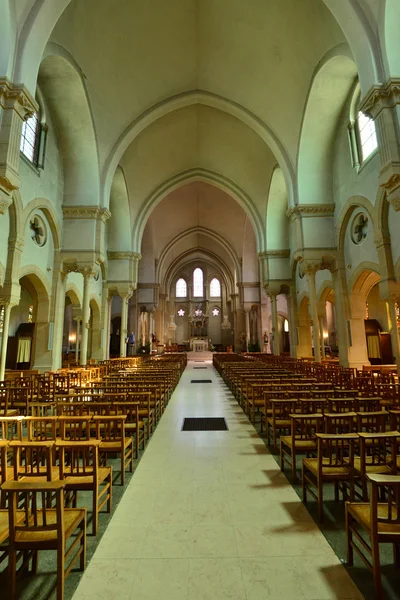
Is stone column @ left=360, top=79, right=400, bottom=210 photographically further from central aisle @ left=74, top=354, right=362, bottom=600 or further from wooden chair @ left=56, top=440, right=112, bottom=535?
wooden chair @ left=56, top=440, right=112, bottom=535

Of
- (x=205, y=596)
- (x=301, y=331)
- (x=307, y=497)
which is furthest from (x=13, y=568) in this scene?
(x=301, y=331)

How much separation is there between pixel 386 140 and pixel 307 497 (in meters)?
6.99

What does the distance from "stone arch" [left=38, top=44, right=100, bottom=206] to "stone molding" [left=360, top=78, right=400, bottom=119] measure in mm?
9088

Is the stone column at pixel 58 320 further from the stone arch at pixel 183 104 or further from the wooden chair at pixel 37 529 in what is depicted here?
the wooden chair at pixel 37 529

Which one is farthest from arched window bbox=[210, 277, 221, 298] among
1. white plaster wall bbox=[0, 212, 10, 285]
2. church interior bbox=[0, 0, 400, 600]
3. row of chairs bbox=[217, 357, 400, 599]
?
row of chairs bbox=[217, 357, 400, 599]

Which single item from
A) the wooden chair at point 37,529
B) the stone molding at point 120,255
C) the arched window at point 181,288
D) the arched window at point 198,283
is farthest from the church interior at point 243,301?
the arched window at point 181,288

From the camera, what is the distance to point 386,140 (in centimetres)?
681

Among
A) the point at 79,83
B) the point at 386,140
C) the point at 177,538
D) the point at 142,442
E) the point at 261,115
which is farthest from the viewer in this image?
the point at 261,115

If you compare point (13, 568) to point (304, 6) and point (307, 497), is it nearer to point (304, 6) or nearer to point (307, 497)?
point (307, 497)

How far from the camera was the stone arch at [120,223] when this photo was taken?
19484mm

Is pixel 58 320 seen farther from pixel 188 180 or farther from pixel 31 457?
pixel 188 180

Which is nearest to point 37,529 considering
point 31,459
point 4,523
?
point 4,523

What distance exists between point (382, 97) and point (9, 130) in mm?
7703

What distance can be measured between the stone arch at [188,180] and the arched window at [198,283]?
20140mm
